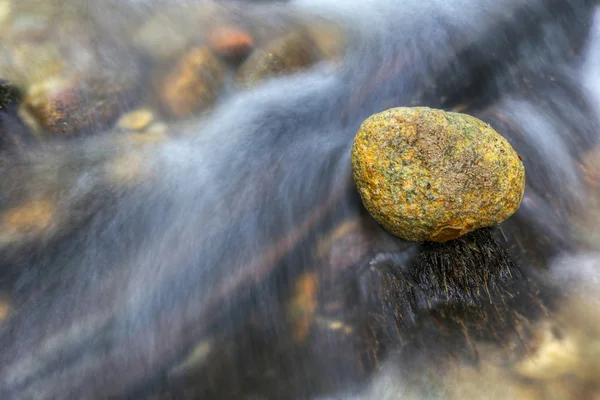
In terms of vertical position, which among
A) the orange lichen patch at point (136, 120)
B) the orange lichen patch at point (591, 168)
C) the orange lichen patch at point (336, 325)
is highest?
the orange lichen patch at point (136, 120)

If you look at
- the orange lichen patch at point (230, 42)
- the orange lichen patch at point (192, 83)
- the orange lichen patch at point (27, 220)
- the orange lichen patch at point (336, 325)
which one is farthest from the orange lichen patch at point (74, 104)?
the orange lichen patch at point (336, 325)

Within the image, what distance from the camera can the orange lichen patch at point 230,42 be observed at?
4035mm

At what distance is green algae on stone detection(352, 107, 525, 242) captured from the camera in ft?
9.34

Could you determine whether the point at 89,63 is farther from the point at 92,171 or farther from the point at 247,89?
the point at 247,89

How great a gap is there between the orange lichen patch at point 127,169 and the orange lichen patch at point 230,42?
1.23 metres

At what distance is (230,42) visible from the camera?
4.07 m

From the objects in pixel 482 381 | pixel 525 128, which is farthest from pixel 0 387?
pixel 525 128

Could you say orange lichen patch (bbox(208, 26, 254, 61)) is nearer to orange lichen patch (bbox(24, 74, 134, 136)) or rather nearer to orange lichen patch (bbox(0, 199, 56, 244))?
orange lichen patch (bbox(24, 74, 134, 136))

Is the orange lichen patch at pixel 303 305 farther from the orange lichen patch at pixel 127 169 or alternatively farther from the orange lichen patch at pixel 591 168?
the orange lichen patch at pixel 591 168

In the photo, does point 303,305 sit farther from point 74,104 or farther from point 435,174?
point 74,104

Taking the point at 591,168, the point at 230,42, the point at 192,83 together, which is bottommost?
the point at 591,168

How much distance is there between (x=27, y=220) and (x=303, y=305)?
2045mm

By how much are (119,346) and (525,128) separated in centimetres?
361

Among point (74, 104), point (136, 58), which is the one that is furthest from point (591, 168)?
point (74, 104)
